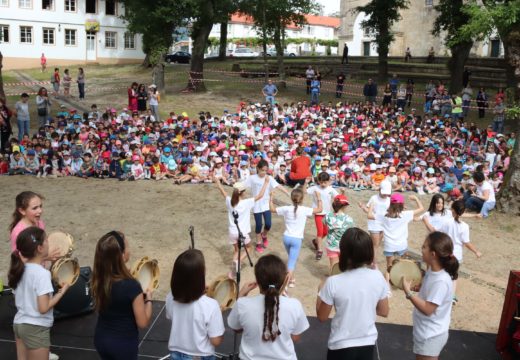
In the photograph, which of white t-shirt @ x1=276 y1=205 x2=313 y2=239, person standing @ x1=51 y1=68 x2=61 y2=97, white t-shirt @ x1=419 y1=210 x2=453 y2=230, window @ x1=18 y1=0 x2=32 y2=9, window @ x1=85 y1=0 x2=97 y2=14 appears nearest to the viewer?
white t-shirt @ x1=419 y1=210 x2=453 y2=230

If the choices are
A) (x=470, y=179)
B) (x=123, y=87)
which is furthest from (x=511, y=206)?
(x=123, y=87)

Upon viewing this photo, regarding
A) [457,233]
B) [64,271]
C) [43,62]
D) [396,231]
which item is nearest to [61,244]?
[64,271]

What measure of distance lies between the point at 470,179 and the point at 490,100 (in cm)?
1288

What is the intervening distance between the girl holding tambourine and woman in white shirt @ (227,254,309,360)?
3.81 feet

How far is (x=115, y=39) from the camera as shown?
154ft

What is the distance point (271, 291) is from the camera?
361cm

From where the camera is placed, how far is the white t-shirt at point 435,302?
167 inches

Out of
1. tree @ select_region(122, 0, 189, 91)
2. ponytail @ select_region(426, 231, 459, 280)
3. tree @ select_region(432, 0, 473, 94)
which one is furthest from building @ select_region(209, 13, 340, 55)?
ponytail @ select_region(426, 231, 459, 280)

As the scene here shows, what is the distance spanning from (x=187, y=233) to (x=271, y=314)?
21.8ft

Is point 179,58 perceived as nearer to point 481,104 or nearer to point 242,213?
point 481,104

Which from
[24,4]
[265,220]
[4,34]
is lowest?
[265,220]

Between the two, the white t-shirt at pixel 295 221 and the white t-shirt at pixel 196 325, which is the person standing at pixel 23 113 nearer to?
the white t-shirt at pixel 295 221

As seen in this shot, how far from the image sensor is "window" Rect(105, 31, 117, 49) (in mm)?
46531

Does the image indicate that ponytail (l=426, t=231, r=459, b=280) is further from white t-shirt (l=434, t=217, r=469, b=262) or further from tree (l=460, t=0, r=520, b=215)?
tree (l=460, t=0, r=520, b=215)
